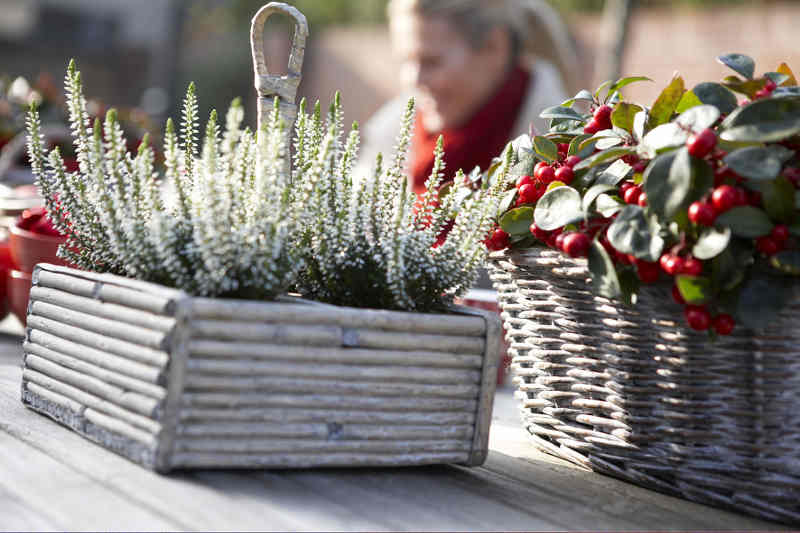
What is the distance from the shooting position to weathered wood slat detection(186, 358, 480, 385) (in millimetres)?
929

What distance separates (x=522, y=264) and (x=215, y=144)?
1.26ft

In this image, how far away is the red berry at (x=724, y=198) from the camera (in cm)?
89

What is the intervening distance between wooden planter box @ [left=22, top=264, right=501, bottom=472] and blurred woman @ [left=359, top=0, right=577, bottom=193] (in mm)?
2201

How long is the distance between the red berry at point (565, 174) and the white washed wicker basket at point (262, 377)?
171 millimetres

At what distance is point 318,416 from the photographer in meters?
0.99

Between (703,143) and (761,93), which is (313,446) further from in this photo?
(761,93)

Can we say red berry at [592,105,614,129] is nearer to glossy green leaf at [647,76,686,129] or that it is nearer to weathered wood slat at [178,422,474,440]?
glossy green leaf at [647,76,686,129]

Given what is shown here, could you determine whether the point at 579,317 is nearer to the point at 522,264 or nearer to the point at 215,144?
the point at 522,264

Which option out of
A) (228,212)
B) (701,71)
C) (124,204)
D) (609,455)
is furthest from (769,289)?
(701,71)

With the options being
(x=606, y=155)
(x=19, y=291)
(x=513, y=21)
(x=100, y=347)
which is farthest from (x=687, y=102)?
(x=513, y=21)

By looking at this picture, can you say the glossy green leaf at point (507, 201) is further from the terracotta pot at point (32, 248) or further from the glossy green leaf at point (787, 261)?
the terracotta pot at point (32, 248)

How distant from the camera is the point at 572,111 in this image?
1191mm

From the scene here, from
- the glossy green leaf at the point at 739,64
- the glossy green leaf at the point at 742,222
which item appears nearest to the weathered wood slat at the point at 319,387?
the glossy green leaf at the point at 742,222

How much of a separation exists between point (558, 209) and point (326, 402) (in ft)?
1.05
